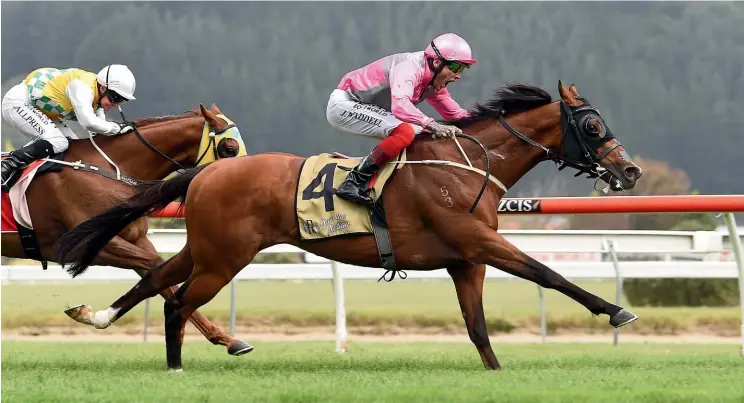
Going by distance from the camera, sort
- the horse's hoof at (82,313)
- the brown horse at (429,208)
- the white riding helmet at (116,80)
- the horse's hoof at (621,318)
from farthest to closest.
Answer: the white riding helmet at (116,80) < the horse's hoof at (82,313) < the brown horse at (429,208) < the horse's hoof at (621,318)

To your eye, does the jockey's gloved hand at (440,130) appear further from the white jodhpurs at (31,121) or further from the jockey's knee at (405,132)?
the white jodhpurs at (31,121)

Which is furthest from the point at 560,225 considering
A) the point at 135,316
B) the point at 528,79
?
the point at 528,79

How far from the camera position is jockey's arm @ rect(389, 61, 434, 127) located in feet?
18.3

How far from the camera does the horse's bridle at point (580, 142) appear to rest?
5.70m

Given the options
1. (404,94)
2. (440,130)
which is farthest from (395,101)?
(440,130)

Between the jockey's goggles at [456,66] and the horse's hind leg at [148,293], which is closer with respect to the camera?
the jockey's goggles at [456,66]

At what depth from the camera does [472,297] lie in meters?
5.79

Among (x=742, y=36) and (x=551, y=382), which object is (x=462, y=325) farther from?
(x=742, y=36)

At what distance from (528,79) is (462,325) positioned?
81.0 feet

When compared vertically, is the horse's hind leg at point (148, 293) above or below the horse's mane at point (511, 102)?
below

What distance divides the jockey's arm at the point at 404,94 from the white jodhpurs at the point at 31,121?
2.08 meters

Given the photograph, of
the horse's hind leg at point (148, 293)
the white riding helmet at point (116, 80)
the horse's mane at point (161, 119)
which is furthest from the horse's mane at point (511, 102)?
the white riding helmet at point (116, 80)

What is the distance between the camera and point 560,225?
16.7m

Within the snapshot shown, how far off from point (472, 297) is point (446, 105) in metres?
1.07
